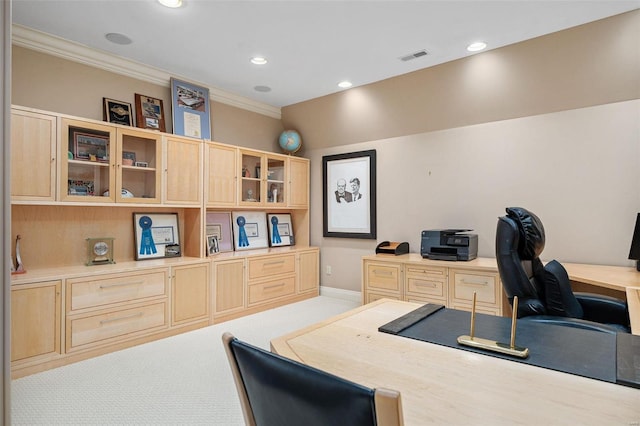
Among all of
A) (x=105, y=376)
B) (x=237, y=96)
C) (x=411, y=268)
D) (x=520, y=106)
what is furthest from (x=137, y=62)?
(x=520, y=106)

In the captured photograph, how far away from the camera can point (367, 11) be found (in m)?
2.88

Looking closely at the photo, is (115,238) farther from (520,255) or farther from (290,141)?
(520,255)

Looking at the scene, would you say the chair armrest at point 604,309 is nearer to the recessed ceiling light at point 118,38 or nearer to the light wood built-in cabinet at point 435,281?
the light wood built-in cabinet at point 435,281

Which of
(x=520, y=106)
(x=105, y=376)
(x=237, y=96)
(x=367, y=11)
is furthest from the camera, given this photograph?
(x=237, y=96)

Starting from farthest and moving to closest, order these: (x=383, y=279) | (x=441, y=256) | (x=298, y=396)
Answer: (x=383, y=279) < (x=441, y=256) < (x=298, y=396)

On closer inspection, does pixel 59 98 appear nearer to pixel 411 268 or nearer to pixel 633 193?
pixel 411 268

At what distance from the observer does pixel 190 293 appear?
12.3ft

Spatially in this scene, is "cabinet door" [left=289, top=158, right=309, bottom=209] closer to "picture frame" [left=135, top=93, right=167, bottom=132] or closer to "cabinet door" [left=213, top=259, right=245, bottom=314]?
"cabinet door" [left=213, top=259, right=245, bottom=314]

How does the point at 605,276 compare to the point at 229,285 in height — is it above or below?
above

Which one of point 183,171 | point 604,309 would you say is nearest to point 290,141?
point 183,171

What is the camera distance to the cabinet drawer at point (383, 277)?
12.7 ft

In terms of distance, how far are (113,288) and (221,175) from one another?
64.6 inches

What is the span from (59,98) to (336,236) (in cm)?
343

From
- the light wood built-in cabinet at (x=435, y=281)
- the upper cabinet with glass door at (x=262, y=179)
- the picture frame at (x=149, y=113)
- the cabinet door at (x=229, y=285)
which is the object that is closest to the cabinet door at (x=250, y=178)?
the upper cabinet with glass door at (x=262, y=179)
